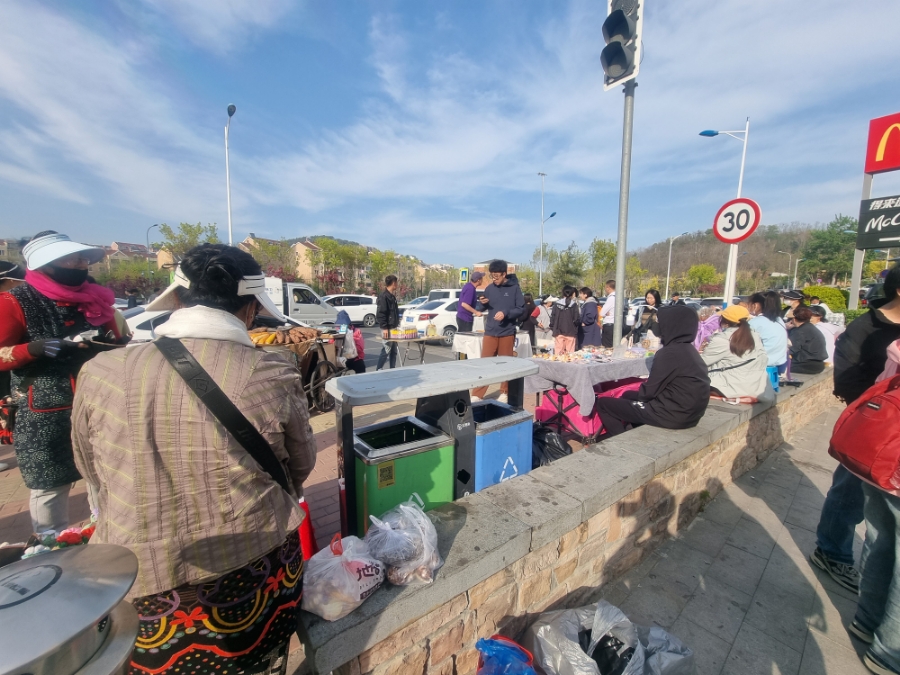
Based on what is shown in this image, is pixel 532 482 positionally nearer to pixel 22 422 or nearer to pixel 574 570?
pixel 574 570

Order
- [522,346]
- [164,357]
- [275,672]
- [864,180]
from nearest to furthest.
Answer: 1. [164,357]
2. [275,672]
3. [522,346]
4. [864,180]

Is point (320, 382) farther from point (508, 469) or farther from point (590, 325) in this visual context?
point (590, 325)

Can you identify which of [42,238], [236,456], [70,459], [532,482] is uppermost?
[42,238]

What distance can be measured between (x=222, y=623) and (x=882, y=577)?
3101 millimetres

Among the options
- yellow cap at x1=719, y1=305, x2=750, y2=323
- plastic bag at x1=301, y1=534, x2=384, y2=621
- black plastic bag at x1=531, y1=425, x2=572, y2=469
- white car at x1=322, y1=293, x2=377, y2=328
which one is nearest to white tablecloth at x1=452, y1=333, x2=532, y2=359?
yellow cap at x1=719, y1=305, x2=750, y2=323

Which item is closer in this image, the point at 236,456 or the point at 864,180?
the point at 236,456

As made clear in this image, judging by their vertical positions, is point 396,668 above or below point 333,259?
below

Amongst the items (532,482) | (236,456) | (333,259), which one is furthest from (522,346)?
(333,259)

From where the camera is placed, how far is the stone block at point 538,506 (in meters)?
2.02

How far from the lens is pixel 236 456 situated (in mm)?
1212

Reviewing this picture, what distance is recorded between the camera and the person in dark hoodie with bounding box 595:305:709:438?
131 inches

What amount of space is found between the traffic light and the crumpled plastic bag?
179 inches

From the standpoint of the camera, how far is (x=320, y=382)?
5551 millimetres

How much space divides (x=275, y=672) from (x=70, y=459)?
1785 mm
